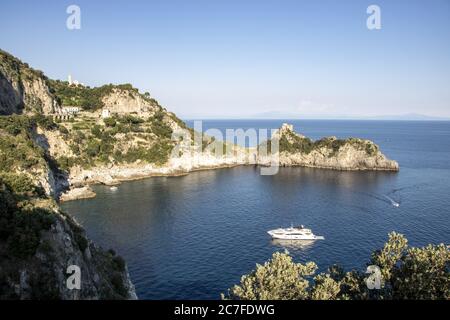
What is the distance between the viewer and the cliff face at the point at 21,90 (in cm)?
12538

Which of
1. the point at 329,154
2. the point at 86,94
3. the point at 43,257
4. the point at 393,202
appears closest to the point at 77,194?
the point at 43,257

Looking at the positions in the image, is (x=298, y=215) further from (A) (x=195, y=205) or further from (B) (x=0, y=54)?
(B) (x=0, y=54)

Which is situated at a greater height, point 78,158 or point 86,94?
point 86,94

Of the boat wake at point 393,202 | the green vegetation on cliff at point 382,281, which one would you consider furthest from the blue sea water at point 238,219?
the green vegetation on cliff at point 382,281

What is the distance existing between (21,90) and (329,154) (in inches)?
5370

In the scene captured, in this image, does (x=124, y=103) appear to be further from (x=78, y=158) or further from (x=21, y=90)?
(x=78, y=158)

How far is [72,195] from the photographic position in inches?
3772

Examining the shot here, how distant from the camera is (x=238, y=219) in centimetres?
8131

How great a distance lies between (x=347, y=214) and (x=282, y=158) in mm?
79271

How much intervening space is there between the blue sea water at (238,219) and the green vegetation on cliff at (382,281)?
1869cm

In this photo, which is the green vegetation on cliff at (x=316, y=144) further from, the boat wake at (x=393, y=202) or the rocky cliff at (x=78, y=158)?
the boat wake at (x=393, y=202)

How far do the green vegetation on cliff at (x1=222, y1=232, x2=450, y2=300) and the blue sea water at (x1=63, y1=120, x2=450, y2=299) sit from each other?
736 inches

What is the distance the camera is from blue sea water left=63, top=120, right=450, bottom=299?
5569 centimetres

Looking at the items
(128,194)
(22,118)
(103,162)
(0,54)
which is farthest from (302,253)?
(0,54)
